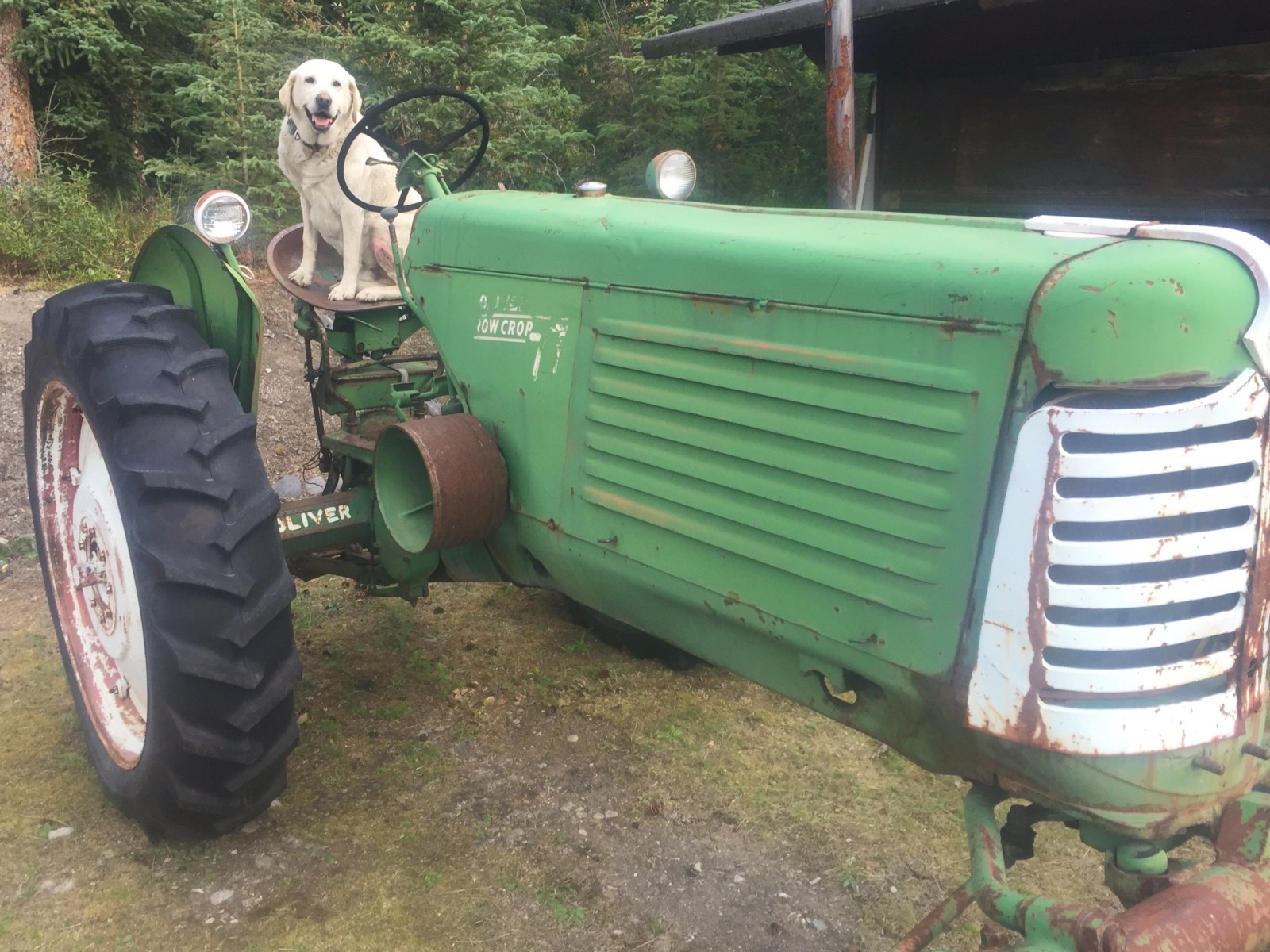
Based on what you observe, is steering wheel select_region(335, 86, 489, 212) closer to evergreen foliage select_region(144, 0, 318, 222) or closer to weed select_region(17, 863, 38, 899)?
weed select_region(17, 863, 38, 899)

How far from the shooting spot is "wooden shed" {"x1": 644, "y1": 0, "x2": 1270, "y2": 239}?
431cm

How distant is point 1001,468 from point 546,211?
126 centimetres

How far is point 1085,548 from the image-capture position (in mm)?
1360

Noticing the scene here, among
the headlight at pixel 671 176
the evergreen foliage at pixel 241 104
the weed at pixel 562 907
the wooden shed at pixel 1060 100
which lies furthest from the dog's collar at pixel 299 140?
the evergreen foliage at pixel 241 104

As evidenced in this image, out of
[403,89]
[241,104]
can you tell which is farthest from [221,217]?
[403,89]

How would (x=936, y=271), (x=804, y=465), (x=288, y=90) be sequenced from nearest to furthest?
(x=936, y=271)
(x=804, y=465)
(x=288, y=90)

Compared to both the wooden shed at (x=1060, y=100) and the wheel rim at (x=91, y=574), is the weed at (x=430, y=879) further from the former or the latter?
the wooden shed at (x=1060, y=100)

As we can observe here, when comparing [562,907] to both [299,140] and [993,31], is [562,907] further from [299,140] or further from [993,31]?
[993,31]

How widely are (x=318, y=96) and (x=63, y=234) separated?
468cm

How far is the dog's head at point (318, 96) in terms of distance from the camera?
11.2ft

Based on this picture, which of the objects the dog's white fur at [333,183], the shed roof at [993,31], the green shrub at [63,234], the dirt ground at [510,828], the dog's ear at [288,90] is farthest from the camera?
the green shrub at [63,234]

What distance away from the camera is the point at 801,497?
1.73m

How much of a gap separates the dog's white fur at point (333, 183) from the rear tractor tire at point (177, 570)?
0.82m

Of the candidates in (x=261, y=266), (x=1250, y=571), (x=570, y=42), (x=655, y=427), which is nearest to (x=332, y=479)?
(x=655, y=427)
